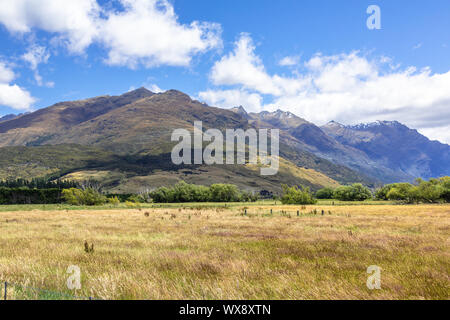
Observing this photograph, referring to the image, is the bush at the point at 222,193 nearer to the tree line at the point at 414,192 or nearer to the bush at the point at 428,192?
the tree line at the point at 414,192

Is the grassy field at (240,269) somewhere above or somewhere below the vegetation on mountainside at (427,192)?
above

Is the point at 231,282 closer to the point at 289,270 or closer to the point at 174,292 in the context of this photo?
the point at 174,292

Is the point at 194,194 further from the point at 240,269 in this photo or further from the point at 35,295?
the point at 35,295

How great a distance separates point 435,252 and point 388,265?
3.59 meters

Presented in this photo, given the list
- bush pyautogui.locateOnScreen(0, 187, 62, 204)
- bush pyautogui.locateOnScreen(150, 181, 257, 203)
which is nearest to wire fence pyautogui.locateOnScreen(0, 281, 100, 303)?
bush pyautogui.locateOnScreen(150, 181, 257, 203)

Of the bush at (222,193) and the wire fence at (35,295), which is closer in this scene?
the wire fence at (35,295)

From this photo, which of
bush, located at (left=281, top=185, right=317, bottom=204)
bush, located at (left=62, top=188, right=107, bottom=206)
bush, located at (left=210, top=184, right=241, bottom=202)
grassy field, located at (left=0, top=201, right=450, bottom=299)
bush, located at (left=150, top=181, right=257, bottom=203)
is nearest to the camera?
grassy field, located at (left=0, top=201, right=450, bottom=299)

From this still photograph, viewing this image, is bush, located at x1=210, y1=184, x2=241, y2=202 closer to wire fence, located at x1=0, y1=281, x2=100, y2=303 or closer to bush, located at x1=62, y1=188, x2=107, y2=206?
bush, located at x1=62, y1=188, x2=107, y2=206

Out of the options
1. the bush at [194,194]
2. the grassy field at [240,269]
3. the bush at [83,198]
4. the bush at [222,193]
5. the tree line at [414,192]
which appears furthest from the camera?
the bush at [222,193]

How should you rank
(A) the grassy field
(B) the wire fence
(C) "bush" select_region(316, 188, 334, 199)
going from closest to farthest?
(B) the wire fence, (A) the grassy field, (C) "bush" select_region(316, 188, 334, 199)

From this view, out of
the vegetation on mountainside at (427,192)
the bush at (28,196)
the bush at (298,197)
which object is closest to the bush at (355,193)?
the vegetation on mountainside at (427,192)

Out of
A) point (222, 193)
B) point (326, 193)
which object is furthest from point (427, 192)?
point (222, 193)

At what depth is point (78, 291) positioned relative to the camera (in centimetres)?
739
